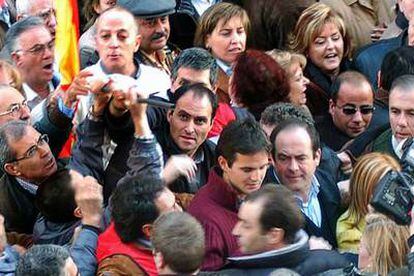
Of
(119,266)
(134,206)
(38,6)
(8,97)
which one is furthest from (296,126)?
(38,6)

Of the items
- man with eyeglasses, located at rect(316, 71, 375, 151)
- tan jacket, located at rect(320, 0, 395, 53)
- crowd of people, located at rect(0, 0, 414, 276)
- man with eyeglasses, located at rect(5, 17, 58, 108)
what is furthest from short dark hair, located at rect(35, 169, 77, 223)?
tan jacket, located at rect(320, 0, 395, 53)

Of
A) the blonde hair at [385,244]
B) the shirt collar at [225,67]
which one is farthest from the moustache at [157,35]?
the blonde hair at [385,244]

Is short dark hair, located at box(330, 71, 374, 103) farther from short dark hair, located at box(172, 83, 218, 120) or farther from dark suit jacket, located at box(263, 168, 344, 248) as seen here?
short dark hair, located at box(172, 83, 218, 120)

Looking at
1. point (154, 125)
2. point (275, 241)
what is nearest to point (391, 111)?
point (154, 125)

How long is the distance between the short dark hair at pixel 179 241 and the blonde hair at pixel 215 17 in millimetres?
3283

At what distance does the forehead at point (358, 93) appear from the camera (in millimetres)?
9508

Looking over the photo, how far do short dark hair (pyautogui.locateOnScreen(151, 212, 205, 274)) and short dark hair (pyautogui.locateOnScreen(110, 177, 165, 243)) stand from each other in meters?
0.44

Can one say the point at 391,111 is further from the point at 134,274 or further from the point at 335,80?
the point at 134,274

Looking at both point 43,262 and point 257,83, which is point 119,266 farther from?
point 257,83

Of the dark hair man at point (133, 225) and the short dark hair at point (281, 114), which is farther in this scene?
the short dark hair at point (281, 114)

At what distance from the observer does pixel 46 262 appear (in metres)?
6.98

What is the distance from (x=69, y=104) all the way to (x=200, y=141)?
2.61ft

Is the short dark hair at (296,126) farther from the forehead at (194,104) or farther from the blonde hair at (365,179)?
the forehead at (194,104)

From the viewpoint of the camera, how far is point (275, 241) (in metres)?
7.07
